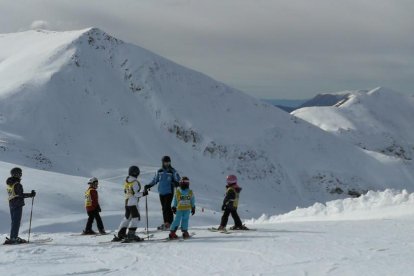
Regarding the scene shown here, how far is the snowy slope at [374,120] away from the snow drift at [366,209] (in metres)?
103

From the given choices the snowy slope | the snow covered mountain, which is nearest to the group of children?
the snow covered mountain

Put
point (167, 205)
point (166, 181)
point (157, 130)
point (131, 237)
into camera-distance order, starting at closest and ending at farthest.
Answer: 1. point (131, 237)
2. point (166, 181)
3. point (167, 205)
4. point (157, 130)

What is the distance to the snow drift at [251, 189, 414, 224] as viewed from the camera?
1727cm

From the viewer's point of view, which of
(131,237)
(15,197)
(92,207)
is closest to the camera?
(131,237)

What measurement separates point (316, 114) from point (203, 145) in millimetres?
107573

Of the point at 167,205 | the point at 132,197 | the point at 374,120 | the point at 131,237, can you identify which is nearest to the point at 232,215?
the point at 167,205

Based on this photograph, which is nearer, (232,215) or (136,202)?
(136,202)

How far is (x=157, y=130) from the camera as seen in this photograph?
66875mm

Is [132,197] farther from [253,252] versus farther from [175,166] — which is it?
[175,166]

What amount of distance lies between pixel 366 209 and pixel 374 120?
5779 inches

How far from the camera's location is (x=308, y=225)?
1487cm

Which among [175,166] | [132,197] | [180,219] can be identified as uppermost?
[175,166]

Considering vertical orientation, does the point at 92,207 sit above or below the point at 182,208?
above

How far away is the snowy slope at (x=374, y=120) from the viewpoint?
129250 mm
